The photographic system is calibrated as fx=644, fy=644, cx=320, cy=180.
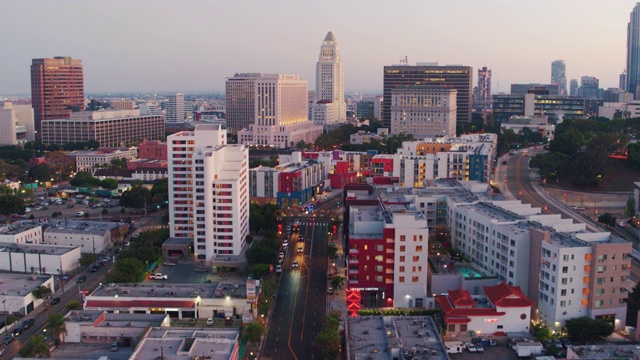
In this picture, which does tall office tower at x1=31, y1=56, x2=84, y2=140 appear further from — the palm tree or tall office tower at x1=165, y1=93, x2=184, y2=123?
the palm tree

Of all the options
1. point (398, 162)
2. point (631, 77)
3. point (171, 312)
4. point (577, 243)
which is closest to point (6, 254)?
point (171, 312)

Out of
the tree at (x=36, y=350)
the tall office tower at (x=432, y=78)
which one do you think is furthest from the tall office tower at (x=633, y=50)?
the tree at (x=36, y=350)

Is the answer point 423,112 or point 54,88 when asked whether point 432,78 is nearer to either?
point 423,112

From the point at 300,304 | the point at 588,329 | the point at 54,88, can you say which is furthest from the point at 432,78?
the point at 588,329

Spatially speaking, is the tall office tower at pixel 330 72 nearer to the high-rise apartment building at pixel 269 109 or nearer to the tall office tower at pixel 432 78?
the high-rise apartment building at pixel 269 109

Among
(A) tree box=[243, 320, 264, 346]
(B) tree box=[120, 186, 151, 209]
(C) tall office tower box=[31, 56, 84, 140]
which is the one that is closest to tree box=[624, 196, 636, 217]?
(A) tree box=[243, 320, 264, 346]

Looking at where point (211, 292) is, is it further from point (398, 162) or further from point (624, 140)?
point (624, 140)
